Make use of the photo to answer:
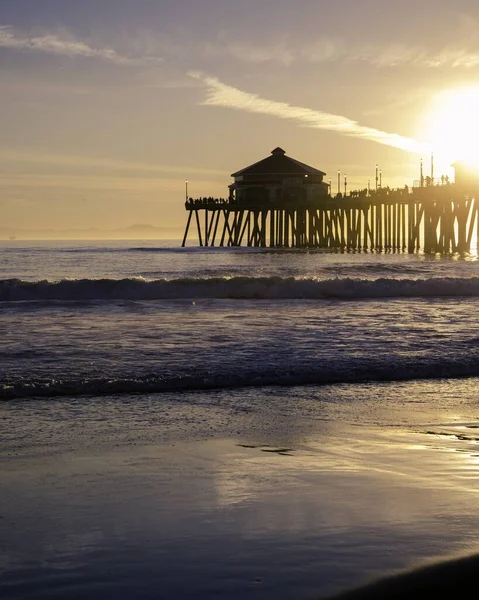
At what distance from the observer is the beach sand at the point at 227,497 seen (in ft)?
14.0

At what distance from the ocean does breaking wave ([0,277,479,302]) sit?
1106cm

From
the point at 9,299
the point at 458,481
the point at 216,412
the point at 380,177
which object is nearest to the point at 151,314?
the point at 9,299

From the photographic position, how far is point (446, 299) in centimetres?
2564

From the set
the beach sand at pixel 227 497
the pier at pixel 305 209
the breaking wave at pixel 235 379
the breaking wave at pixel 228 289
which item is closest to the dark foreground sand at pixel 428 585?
the beach sand at pixel 227 497

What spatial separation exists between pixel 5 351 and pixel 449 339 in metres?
6.44

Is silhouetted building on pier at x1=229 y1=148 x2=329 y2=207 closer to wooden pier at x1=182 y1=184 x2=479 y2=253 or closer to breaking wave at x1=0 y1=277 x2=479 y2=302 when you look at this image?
wooden pier at x1=182 y1=184 x2=479 y2=253

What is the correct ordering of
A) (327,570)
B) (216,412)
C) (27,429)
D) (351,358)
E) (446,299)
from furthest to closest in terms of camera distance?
(446,299) → (351,358) → (216,412) → (27,429) → (327,570)

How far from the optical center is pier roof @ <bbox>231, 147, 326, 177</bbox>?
9038 centimetres

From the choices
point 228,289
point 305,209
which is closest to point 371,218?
point 305,209

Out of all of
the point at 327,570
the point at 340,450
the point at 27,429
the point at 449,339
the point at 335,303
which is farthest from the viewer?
the point at 335,303

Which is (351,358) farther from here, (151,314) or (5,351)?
(151,314)

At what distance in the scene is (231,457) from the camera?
6.66m

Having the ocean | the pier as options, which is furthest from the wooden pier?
the ocean

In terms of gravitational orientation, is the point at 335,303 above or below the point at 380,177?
below
